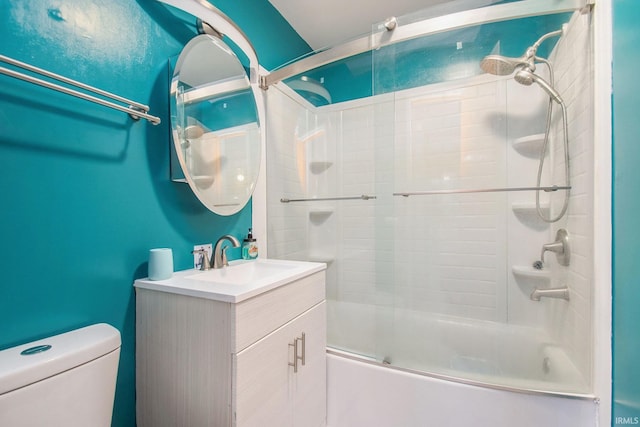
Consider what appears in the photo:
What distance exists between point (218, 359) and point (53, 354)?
398 mm

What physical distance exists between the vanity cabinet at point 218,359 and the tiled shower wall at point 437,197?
0.84 meters

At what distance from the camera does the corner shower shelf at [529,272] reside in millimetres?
1489

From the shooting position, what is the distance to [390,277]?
183cm

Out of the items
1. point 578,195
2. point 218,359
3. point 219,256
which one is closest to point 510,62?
point 578,195

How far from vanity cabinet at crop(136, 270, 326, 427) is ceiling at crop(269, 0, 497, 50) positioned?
200 centimetres

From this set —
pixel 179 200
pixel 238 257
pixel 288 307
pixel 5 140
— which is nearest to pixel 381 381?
pixel 288 307

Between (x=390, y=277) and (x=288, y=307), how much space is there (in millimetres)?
991

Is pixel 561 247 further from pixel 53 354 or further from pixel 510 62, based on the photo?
pixel 53 354

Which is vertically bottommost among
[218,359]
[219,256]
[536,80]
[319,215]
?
[218,359]

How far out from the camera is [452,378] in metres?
1.20

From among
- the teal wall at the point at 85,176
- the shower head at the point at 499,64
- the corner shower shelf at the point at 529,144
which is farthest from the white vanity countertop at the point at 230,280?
the shower head at the point at 499,64

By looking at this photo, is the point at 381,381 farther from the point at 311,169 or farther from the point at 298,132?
the point at 298,132

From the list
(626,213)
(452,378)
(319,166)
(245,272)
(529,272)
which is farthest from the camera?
(319,166)

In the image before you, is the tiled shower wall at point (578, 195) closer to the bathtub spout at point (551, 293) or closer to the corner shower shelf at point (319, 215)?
the bathtub spout at point (551, 293)
